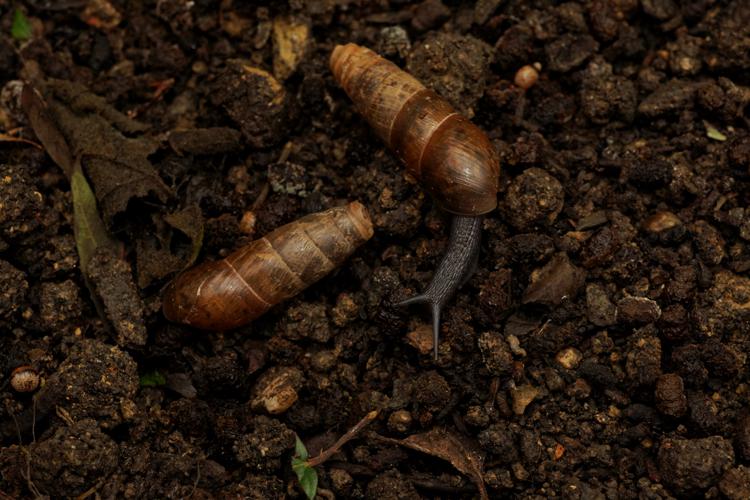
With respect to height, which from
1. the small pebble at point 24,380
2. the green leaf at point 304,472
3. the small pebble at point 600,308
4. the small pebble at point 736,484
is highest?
the small pebble at point 600,308

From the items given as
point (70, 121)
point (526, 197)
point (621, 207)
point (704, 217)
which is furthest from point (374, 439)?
point (70, 121)

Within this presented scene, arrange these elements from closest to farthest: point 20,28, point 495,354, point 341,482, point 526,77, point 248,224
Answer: point 341,482 < point 495,354 < point 248,224 < point 526,77 < point 20,28

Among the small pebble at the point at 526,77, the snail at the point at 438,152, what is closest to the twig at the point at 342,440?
the snail at the point at 438,152

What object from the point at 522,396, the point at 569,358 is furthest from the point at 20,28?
the point at 569,358

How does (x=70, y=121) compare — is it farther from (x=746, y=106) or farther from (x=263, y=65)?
(x=746, y=106)

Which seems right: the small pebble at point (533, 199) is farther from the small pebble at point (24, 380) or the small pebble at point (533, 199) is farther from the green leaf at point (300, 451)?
the small pebble at point (24, 380)

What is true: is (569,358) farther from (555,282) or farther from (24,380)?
(24,380)

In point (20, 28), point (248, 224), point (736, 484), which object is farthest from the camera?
point (20, 28)
